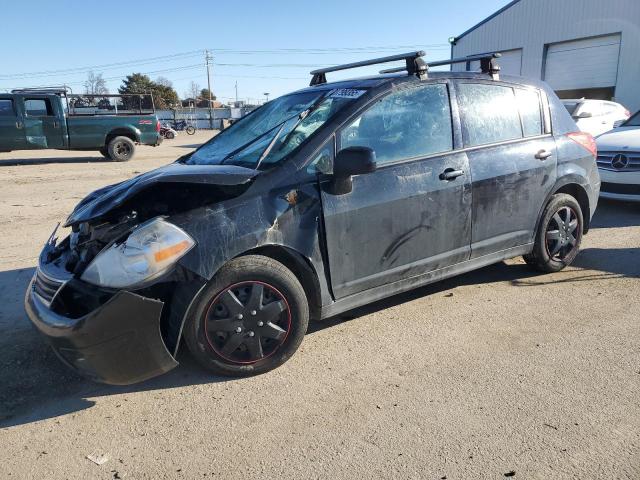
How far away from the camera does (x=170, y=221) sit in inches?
110

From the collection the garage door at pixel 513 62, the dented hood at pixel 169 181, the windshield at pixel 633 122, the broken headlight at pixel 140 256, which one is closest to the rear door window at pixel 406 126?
the dented hood at pixel 169 181

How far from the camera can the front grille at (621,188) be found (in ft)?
22.8

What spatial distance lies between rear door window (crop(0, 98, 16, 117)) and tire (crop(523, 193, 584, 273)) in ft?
49.6

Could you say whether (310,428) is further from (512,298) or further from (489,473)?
(512,298)

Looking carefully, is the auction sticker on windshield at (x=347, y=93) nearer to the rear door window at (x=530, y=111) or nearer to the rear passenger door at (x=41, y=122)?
the rear door window at (x=530, y=111)

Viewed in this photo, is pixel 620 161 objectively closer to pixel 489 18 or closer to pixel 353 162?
pixel 353 162

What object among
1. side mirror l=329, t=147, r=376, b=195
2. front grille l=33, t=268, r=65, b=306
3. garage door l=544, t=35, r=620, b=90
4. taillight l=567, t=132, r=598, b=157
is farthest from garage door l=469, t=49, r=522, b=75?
front grille l=33, t=268, r=65, b=306

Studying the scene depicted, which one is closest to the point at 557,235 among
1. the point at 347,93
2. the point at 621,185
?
the point at 347,93

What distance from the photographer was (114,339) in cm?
261

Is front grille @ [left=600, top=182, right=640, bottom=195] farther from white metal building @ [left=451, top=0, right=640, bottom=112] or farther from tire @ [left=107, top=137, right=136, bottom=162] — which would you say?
white metal building @ [left=451, top=0, right=640, bottom=112]

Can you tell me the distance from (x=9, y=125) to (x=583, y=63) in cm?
2339

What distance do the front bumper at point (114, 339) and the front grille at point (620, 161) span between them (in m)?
6.83

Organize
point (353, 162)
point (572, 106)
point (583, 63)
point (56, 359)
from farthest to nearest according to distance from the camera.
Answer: point (583, 63), point (572, 106), point (56, 359), point (353, 162)

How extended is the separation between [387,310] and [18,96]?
14.7 m
